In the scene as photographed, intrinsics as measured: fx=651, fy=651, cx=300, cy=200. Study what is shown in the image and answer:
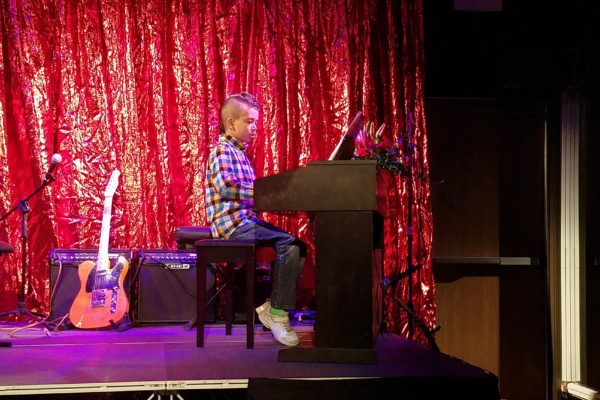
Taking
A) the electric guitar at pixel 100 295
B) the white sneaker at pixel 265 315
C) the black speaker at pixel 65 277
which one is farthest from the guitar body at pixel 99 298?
the white sneaker at pixel 265 315

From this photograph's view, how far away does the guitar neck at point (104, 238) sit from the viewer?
184 inches

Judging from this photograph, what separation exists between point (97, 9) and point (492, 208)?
367cm

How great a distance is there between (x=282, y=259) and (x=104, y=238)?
168 centimetres

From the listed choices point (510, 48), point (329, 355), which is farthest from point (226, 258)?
point (510, 48)

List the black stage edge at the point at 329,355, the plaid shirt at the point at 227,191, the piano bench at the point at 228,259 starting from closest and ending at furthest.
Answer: the black stage edge at the point at 329,355, the piano bench at the point at 228,259, the plaid shirt at the point at 227,191

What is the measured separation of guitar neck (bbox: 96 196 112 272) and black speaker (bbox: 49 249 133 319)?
0.11 m

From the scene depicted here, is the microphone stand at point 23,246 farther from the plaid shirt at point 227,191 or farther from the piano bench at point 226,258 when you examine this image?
the piano bench at point 226,258

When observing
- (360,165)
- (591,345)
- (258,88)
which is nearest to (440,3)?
(258,88)

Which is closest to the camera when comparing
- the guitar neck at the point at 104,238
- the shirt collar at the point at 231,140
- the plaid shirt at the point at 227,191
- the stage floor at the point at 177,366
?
the stage floor at the point at 177,366

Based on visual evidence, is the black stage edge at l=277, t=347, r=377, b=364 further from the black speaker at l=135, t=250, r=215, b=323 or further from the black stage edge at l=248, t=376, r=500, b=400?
the black speaker at l=135, t=250, r=215, b=323

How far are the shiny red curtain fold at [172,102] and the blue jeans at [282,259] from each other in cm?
141

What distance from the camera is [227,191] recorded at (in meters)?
4.12

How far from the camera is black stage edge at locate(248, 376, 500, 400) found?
291cm

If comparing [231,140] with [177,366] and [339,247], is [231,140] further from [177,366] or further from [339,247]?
[177,366]
